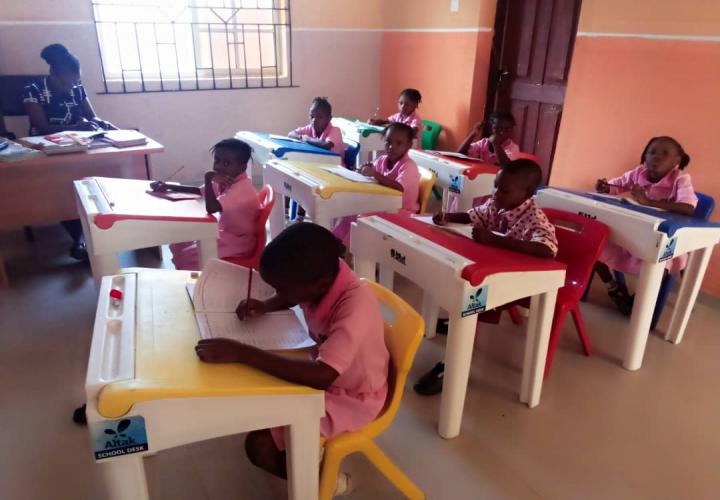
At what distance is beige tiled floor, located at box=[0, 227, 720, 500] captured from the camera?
1.57 meters

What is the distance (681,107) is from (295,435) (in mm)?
2918

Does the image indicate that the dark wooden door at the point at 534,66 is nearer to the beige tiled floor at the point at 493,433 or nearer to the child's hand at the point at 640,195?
the child's hand at the point at 640,195

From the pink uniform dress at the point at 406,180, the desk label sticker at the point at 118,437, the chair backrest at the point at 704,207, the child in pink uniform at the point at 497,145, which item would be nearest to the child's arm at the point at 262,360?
the desk label sticker at the point at 118,437

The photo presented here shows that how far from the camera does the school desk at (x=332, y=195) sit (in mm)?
2340

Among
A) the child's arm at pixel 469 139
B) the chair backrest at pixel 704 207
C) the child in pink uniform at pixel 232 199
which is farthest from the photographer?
the child's arm at pixel 469 139

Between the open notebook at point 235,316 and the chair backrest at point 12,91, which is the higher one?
the chair backrest at point 12,91

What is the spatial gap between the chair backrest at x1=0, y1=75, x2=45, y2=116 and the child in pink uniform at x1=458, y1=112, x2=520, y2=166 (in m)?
3.17

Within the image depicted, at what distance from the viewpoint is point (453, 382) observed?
1681 mm

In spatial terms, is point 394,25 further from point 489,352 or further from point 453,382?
point 453,382

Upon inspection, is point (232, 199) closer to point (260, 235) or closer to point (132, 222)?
point (260, 235)

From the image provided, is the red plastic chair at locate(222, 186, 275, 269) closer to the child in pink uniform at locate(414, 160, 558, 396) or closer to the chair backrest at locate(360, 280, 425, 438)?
the child in pink uniform at locate(414, 160, 558, 396)

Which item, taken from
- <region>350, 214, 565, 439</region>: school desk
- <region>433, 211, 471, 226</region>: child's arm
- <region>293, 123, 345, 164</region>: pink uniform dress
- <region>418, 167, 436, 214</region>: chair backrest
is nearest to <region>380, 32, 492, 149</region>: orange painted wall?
<region>293, 123, 345, 164</region>: pink uniform dress

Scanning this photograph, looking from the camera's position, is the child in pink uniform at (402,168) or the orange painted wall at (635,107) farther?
the orange painted wall at (635,107)

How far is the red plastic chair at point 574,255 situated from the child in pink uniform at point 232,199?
4.24ft
